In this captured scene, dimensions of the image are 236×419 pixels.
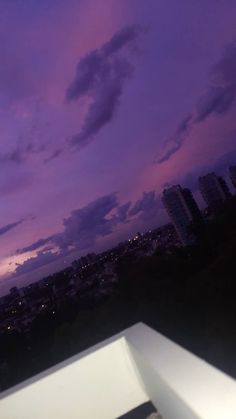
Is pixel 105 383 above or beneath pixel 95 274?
above

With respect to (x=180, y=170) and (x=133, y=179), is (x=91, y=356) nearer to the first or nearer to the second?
(x=133, y=179)

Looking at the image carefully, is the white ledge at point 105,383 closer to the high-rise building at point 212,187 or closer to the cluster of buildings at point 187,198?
the cluster of buildings at point 187,198

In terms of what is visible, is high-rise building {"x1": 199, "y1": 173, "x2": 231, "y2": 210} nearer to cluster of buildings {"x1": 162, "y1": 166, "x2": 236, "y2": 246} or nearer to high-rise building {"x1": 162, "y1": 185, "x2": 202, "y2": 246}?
cluster of buildings {"x1": 162, "y1": 166, "x2": 236, "y2": 246}

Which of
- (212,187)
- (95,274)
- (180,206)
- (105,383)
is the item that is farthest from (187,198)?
(105,383)

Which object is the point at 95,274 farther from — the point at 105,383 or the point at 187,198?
the point at 105,383

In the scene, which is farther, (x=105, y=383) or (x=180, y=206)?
(x=180, y=206)

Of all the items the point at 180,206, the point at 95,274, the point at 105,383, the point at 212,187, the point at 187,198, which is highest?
the point at 187,198

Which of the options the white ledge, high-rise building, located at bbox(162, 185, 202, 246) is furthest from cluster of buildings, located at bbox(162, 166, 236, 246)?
the white ledge

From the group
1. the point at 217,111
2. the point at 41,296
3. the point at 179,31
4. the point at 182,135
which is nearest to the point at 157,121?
the point at 182,135

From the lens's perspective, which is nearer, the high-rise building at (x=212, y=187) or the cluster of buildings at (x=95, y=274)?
the cluster of buildings at (x=95, y=274)

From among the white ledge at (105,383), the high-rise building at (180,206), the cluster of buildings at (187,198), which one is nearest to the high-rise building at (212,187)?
the cluster of buildings at (187,198)

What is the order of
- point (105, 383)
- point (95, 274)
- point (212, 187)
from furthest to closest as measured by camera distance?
point (212, 187), point (95, 274), point (105, 383)
